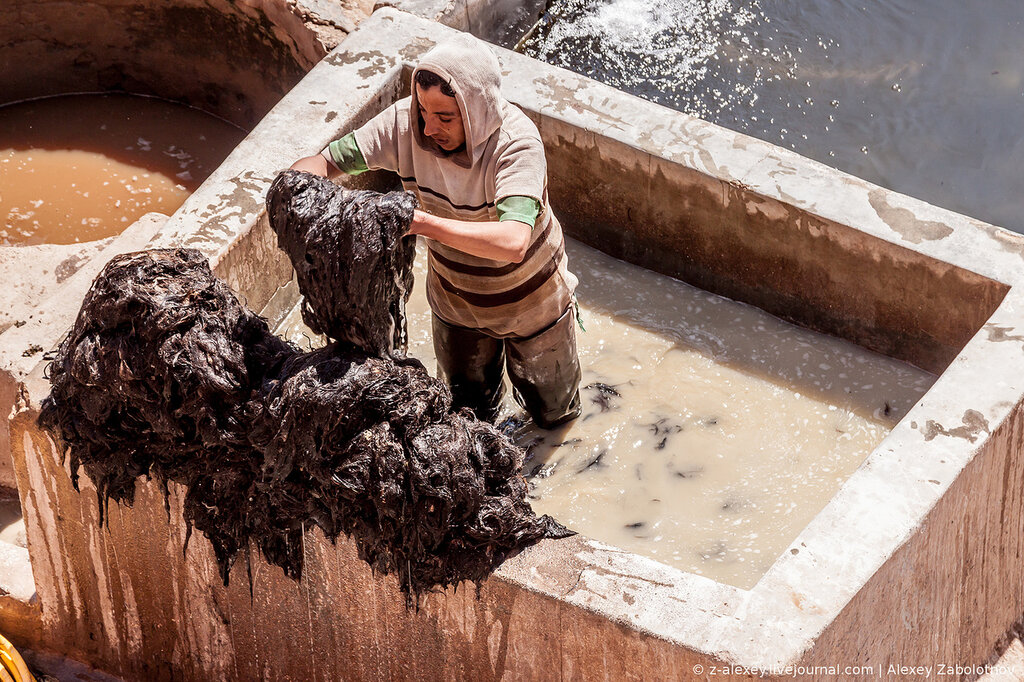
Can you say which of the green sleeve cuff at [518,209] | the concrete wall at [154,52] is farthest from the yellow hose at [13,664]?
the concrete wall at [154,52]

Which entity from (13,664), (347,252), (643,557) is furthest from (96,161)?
(643,557)

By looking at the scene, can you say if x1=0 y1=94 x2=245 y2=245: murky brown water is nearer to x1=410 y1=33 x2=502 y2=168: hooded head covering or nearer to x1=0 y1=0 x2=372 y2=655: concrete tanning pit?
x1=0 y1=0 x2=372 y2=655: concrete tanning pit

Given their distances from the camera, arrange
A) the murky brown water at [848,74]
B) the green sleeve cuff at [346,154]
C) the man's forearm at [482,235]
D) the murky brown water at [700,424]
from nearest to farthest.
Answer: the man's forearm at [482,235] < the green sleeve cuff at [346,154] < the murky brown water at [700,424] < the murky brown water at [848,74]

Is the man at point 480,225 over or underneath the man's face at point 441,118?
underneath

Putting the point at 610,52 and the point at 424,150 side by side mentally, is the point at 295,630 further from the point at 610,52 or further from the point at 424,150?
the point at 610,52

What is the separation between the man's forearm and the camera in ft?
10.7

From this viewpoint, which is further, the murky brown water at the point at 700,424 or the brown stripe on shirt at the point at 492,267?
the murky brown water at the point at 700,424

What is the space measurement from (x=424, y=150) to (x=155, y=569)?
56.7 inches

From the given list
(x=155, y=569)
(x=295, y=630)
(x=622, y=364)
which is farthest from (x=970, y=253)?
(x=155, y=569)

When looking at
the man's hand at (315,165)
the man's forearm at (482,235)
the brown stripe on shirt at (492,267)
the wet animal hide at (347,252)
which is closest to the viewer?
the wet animal hide at (347,252)

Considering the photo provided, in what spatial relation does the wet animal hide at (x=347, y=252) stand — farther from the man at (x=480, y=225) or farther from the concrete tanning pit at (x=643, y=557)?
the concrete tanning pit at (x=643, y=557)

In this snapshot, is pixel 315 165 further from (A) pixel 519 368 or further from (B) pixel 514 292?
(A) pixel 519 368

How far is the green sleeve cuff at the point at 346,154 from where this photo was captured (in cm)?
387

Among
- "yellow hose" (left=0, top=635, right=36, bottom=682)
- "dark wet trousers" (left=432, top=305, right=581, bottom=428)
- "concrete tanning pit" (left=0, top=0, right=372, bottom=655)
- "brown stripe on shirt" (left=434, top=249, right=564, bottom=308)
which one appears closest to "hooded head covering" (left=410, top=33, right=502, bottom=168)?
"brown stripe on shirt" (left=434, top=249, right=564, bottom=308)
